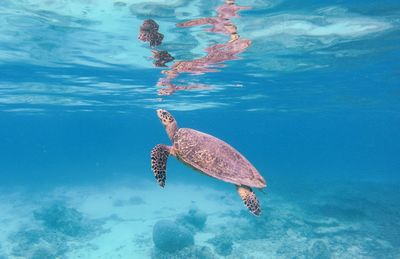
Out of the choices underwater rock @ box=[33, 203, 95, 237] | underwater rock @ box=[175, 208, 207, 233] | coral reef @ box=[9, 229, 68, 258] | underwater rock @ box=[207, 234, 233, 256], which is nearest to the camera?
underwater rock @ box=[207, 234, 233, 256]

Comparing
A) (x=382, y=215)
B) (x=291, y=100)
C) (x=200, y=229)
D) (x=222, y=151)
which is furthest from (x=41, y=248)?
(x=291, y=100)

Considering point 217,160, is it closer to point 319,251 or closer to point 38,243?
point 319,251

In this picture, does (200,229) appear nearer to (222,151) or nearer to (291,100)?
(222,151)

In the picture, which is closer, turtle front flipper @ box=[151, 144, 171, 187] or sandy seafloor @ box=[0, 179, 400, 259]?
turtle front flipper @ box=[151, 144, 171, 187]

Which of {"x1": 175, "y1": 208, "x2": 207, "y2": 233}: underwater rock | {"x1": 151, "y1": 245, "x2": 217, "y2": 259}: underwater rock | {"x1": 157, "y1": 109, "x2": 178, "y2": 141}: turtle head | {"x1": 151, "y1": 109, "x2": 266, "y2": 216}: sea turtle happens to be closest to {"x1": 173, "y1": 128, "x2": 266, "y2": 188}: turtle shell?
{"x1": 151, "y1": 109, "x2": 266, "y2": 216}: sea turtle

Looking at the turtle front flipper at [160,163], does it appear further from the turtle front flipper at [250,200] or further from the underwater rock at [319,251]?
the underwater rock at [319,251]

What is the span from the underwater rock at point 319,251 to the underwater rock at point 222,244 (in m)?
4.31

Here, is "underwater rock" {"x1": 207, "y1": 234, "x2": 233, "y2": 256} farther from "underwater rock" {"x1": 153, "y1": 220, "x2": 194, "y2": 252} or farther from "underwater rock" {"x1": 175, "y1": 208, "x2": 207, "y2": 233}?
"underwater rock" {"x1": 175, "y1": 208, "x2": 207, "y2": 233}

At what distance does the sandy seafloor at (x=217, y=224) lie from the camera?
17.5m

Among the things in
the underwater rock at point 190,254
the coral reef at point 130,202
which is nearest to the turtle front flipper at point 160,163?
the underwater rock at point 190,254

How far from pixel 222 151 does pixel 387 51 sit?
15.4 metres

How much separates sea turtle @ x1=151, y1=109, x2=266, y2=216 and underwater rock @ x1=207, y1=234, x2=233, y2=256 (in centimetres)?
1116

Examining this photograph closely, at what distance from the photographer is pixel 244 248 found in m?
17.8

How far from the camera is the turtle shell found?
710 cm
